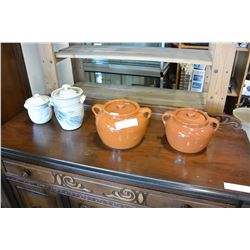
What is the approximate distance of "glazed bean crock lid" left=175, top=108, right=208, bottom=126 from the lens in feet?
2.27

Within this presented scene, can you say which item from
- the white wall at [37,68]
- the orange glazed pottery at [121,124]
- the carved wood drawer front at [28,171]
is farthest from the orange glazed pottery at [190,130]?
the white wall at [37,68]

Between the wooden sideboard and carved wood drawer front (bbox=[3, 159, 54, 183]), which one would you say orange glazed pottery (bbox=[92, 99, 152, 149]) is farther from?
carved wood drawer front (bbox=[3, 159, 54, 183])

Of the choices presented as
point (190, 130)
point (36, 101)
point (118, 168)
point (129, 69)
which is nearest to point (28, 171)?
point (36, 101)

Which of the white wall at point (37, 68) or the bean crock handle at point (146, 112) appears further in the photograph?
the white wall at point (37, 68)

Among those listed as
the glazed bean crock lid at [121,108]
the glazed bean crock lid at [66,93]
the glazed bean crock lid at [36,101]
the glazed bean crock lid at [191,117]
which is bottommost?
the glazed bean crock lid at [36,101]

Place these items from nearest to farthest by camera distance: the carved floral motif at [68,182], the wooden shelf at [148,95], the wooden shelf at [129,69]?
the carved floral motif at [68,182] → the wooden shelf at [148,95] → the wooden shelf at [129,69]

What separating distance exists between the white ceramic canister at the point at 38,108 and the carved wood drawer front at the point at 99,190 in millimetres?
210

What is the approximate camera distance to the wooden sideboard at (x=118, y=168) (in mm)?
656

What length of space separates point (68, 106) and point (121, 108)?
22 centimetres

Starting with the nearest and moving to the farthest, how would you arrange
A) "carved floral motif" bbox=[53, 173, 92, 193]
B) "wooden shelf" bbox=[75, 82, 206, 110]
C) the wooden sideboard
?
the wooden sideboard
"carved floral motif" bbox=[53, 173, 92, 193]
"wooden shelf" bbox=[75, 82, 206, 110]

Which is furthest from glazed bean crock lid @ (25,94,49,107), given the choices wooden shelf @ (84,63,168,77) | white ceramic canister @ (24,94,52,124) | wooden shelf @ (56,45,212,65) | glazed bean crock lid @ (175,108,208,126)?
wooden shelf @ (84,63,168,77)

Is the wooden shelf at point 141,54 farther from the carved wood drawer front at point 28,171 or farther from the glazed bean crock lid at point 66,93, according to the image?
the carved wood drawer front at point 28,171
